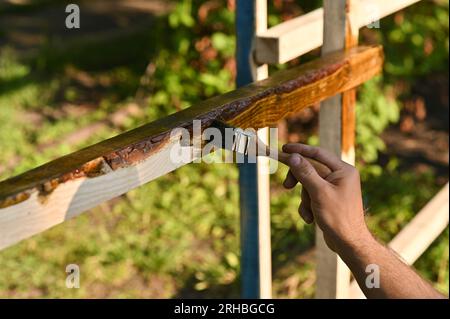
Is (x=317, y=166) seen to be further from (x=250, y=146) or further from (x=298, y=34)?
(x=298, y=34)

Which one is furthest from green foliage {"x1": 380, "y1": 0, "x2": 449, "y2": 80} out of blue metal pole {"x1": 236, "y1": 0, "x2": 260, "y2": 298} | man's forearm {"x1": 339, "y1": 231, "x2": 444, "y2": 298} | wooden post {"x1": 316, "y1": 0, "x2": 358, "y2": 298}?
man's forearm {"x1": 339, "y1": 231, "x2": 444, "y2": 298}

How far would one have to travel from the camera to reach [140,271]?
11.6 feet

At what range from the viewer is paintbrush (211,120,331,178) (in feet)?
4.58

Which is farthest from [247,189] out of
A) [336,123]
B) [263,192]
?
[336,123]

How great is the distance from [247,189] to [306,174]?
0.91 meters

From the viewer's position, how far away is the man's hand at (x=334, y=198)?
1269 millimetres

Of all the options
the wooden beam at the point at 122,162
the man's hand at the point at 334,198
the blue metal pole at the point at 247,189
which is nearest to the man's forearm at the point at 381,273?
the man's hand at the point at 334,198

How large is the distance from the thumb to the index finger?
0.15 ft

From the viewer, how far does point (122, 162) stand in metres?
1.35

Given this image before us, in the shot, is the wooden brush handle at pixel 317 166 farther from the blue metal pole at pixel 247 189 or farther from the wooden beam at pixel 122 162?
the blue metal pole at pixel 247 189
